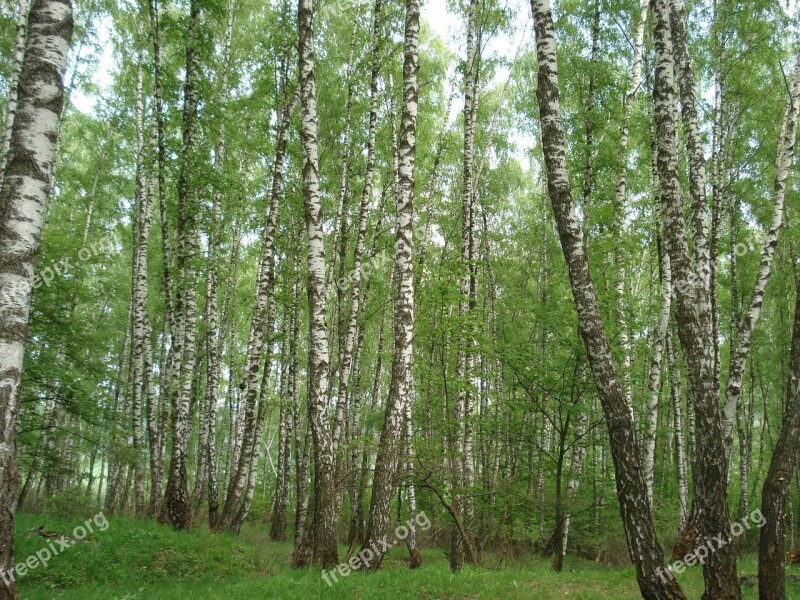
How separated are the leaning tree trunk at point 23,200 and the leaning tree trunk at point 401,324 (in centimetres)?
465

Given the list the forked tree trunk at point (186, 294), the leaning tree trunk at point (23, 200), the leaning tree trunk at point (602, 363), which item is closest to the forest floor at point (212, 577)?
the forked tree trunk at point (186, 294)

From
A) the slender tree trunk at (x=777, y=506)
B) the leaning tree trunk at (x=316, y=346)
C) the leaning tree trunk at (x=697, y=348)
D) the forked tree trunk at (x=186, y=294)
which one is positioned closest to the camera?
the leaning tree trunk at (x=697, y=348)

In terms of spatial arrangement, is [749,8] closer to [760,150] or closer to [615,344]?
[760,150]

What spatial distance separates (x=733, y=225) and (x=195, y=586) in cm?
1764

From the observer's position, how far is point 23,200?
429 cm

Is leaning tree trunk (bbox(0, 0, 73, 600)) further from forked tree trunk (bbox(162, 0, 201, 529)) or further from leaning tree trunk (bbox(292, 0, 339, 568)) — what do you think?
forked tree trunk (bbox(162, 0, 201, 529))

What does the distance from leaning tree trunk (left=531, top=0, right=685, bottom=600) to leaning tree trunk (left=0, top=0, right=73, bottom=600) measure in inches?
223

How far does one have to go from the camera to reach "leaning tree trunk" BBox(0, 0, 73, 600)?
4062mm

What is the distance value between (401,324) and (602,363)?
3179 mm

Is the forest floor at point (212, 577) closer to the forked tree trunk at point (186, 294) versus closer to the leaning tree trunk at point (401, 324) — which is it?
the forked tree trunk at point (186, 294)

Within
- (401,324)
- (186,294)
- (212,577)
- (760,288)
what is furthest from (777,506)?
(186,294)

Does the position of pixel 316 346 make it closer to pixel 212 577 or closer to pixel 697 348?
pixel 212 577

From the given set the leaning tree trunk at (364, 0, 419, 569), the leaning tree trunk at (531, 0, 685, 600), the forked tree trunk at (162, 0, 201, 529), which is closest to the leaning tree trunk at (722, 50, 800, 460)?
the leaning tree trunk at (531, 0, 685, 600)

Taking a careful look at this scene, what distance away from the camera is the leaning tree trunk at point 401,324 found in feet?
25.2
